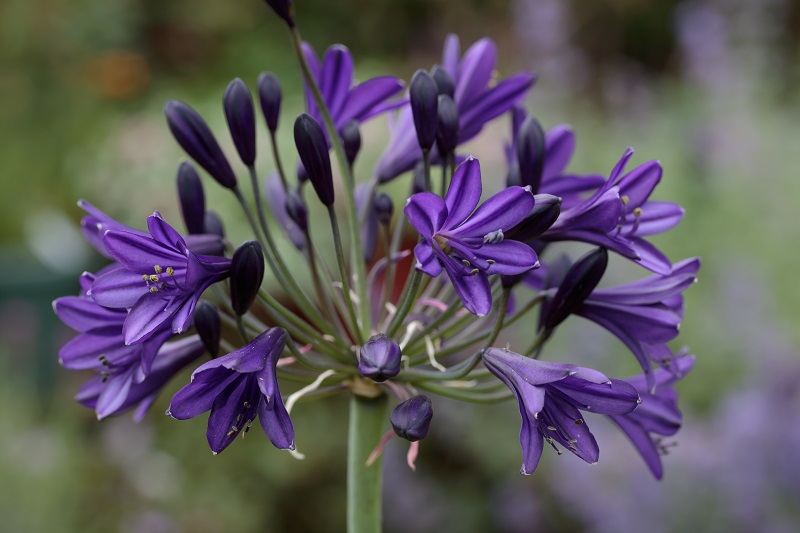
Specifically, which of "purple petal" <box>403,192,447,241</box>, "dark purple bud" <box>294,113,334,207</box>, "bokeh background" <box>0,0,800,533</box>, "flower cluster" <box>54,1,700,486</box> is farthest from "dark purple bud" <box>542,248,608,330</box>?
"bokeh background" <box>0,0,800,533</box>

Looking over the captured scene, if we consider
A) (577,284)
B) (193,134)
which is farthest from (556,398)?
(193,134)

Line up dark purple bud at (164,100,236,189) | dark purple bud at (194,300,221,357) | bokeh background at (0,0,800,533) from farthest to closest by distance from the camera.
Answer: bokeh background at (0,0,800,533) → dark purple bud at (164,100,236,189) → dark purple bud at (194,300,221,357)

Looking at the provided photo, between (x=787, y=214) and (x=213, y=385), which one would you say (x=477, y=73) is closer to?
(x=213, y=385)

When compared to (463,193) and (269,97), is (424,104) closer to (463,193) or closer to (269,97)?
(463,193)

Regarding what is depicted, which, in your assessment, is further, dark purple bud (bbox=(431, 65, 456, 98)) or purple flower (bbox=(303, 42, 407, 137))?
Answer: purple flower (bbox=(303, 42, 407, 137))

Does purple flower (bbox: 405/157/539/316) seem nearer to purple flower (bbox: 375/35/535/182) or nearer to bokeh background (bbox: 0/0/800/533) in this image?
purple flower (bbox: 375/35/535/182)

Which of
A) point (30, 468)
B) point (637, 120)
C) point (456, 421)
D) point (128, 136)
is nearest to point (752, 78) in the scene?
point (637, 120)
